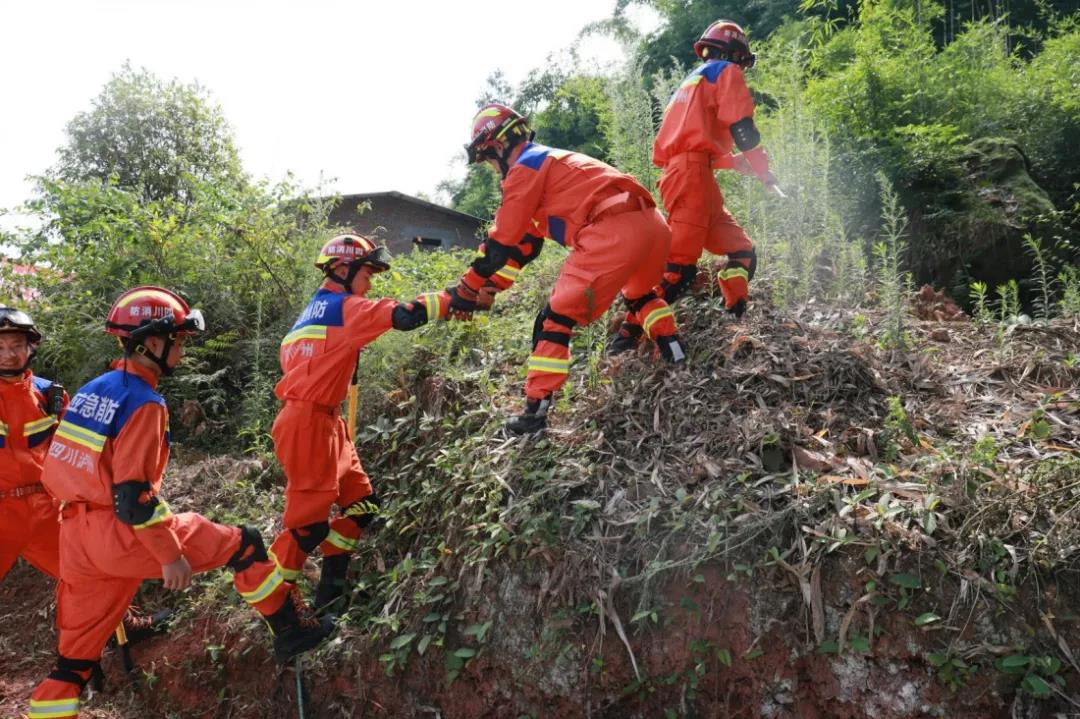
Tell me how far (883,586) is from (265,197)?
7.12m

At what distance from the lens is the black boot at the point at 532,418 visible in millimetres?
4098

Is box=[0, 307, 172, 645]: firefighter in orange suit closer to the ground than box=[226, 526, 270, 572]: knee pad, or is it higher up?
higher up

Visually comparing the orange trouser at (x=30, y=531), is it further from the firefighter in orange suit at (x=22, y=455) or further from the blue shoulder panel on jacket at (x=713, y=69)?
the blue shoulder panel on jacket at (x=713, y=69)

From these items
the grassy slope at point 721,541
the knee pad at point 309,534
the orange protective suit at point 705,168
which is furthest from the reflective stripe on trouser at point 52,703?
the orange protective suit at point 705,168

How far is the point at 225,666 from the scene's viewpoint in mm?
4074

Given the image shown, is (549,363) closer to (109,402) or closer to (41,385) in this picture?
(109,402)

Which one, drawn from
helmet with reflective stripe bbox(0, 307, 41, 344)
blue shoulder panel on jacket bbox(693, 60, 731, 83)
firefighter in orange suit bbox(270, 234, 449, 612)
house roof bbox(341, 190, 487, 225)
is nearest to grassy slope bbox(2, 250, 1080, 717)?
firefighter in orange suit bbox(270, 234, 449, 612)

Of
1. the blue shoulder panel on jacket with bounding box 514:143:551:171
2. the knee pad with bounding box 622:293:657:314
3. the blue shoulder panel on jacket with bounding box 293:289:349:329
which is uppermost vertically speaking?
the blue shoulder panel on jacket with bounding box 514:143:551:171

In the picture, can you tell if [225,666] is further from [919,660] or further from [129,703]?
[919,660]

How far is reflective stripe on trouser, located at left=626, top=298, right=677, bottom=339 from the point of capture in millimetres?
4352

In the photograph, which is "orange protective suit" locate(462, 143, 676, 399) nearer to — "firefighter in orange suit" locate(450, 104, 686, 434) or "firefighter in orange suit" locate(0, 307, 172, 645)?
"firefighter in orange suit" locate(450, 104, 686, 434)

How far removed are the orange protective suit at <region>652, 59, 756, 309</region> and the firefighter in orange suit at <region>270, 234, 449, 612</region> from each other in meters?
1.79

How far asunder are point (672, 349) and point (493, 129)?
182cm

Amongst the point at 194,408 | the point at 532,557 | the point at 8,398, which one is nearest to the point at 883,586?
the point at 532,557
